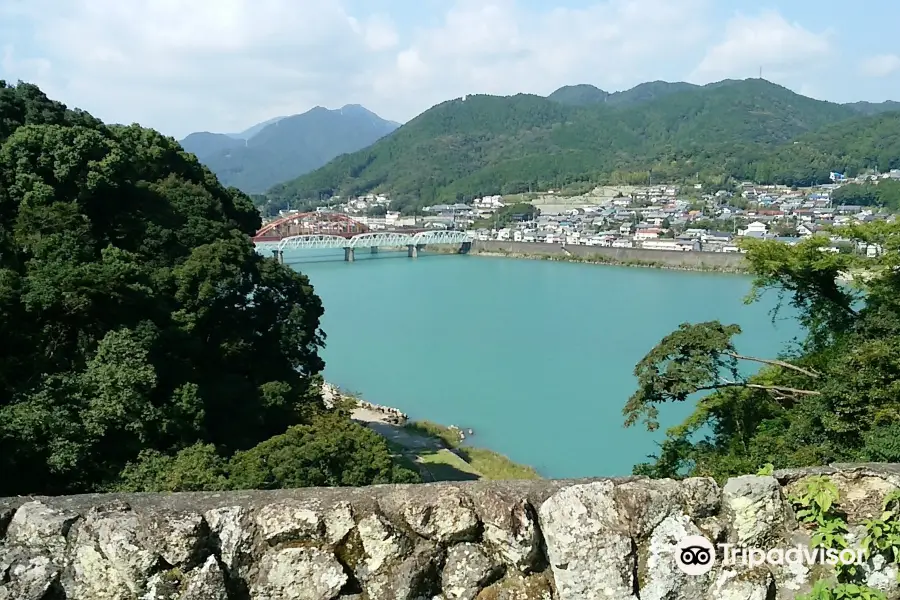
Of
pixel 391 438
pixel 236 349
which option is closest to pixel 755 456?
pixel 236 349

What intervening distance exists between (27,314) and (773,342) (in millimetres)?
17525

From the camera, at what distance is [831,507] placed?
1.17 m

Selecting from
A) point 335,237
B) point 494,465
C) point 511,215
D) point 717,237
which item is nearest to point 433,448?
point 494,465

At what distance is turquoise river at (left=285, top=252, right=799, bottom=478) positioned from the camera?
1370 cm

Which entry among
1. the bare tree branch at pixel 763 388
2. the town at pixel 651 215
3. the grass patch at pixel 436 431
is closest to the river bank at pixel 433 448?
the grass patch at pixel 436 431

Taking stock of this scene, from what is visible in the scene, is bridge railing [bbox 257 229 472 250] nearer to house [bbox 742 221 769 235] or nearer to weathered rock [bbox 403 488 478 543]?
house [bbox 742 221 769 235]

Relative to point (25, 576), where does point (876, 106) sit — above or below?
above

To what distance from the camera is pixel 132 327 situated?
21.6 feet

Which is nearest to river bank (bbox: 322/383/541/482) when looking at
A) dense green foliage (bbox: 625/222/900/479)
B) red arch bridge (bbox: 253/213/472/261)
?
dense green foliage (bbox: 625/222/900/479)

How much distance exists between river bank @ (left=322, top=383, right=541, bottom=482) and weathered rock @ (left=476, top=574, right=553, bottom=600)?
8227 mm

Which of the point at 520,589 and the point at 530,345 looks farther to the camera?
the point at 530,345

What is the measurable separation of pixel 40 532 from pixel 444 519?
2.06 feet

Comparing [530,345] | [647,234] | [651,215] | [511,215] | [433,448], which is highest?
[511,215]

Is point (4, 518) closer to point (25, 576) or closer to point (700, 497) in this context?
point (25, 576)
